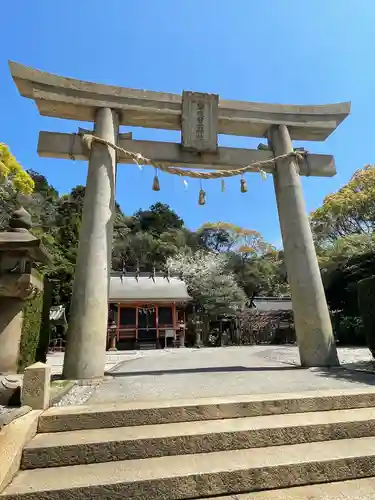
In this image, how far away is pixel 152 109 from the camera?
616 cm

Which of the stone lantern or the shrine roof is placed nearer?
the stone lantern

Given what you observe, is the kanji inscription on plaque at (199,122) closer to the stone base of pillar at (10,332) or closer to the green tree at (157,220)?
the stone base of pillar at (10,332)

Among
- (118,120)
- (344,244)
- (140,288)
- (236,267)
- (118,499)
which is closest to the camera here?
(118,499)

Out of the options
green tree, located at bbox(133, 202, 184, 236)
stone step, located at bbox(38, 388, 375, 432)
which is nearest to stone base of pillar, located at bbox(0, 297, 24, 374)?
stone step, located at bbox(38, 388, 375, 432)

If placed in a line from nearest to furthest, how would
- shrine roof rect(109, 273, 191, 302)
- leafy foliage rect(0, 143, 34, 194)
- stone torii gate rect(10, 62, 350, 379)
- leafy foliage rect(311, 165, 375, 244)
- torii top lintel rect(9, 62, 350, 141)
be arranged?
1. stone torii gate rect(10, 62, 350, 379)
2. torii top lintel rect(9, 62, 350, 141)
3. leafy foliage rect(0, 143, 34, 194)
4. shrine roof rect(109, 273, 191, 302)
5. leafy foliage rect(311, 165, 375, 244)

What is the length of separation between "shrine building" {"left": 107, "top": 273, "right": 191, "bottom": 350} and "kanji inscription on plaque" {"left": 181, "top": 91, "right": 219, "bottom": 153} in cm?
1411

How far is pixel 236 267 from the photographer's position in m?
31.4

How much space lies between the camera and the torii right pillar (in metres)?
5.39

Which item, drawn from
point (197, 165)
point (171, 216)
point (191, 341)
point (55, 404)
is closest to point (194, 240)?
point (171, 216)

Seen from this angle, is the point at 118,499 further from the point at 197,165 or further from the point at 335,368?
the point at 197,165

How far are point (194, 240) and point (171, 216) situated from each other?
23.7 ft

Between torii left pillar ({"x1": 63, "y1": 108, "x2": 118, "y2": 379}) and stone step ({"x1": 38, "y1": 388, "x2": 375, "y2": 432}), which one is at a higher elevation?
torii left pillar ({"x1": 63, "y1": 108, "x2": 118, "y2": 379})

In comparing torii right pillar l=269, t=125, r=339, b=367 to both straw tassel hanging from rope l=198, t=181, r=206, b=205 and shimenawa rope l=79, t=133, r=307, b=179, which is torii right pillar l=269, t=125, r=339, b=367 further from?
straw tassel hanging from rope l=198, t=181, r=206, b=205

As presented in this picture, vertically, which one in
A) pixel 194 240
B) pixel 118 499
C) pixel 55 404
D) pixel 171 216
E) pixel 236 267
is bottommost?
pixel 118 499
